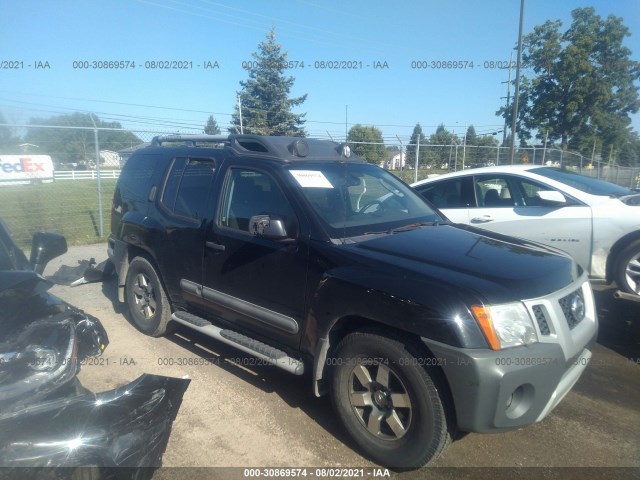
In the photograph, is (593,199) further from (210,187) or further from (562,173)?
(210,187)

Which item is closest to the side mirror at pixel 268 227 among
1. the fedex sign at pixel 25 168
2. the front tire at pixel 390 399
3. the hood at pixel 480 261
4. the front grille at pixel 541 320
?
the hood at pixel 480 261

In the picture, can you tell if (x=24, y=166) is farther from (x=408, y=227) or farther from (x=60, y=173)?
(x=408, y=227)

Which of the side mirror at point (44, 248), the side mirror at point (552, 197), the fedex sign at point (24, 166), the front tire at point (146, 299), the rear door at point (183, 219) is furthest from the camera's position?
the fedex sign at point (24, 166)

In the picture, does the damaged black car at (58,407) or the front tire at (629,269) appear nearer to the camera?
the damaged black car at (58,407)

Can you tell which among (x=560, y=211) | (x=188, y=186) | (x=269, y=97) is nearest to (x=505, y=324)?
(x=188, y=186)

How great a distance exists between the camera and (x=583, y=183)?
19.7 ft

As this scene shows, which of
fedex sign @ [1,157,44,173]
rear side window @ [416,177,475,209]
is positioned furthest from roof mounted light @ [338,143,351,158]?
fedex sign @ [1,157,44,173]

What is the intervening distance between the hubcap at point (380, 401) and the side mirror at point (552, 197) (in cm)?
418

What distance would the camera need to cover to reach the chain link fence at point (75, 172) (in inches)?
390

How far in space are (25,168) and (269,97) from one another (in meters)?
13.2

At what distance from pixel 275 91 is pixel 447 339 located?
21978 mm

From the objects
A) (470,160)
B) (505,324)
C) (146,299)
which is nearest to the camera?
(505,324)

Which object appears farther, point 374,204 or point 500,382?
point 374,204

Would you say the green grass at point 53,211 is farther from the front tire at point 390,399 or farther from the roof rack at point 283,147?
the front tire at point 390,399
